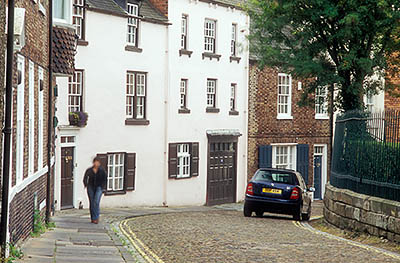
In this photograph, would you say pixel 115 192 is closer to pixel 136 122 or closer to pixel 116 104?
pixel 136 122

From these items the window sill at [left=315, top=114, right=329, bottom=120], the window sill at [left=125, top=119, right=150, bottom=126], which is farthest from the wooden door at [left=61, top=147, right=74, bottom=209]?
the window sill at [left=315, top=114, right=329, bottom=120]

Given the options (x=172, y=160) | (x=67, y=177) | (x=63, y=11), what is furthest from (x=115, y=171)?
(x=63, y=11)

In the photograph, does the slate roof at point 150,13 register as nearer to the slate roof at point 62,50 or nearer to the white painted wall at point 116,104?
the white painted wall at point 116,104

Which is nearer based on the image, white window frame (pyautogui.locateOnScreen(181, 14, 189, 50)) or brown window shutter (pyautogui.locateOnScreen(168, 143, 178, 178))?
brown window shutter (pyautogui.locateOnScreen(168, 143, 178, 178))

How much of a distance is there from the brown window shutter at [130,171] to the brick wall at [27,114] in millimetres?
13844

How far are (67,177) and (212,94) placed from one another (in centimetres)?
1041

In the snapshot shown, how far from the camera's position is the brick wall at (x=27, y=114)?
13.1 metres

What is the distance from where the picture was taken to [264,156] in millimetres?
40719

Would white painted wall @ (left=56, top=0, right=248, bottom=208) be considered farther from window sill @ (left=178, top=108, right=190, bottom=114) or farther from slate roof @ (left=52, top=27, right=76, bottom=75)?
slate roof @ (left=52, top=27, right=76, bottom=75)

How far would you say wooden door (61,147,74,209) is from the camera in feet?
97.4

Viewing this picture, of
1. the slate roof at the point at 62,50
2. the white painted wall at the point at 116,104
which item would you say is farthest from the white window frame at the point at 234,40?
the slate roof at the point at 62,50

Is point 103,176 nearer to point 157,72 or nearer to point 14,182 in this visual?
point 14,182

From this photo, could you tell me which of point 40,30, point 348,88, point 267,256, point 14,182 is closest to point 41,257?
point 14,182

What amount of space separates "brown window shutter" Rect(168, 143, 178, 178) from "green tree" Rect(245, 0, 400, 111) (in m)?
9.21
